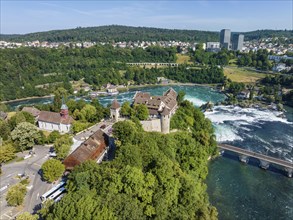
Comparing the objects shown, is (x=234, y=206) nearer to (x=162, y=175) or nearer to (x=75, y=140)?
(x=162, y=175)

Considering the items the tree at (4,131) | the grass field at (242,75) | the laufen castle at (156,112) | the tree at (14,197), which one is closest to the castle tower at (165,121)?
the laufen castle at (156,112)

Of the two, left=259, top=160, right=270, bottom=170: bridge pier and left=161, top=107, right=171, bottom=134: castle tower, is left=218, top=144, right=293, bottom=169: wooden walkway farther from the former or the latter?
left=161, top=107, right=171, bottom=134: castle tower

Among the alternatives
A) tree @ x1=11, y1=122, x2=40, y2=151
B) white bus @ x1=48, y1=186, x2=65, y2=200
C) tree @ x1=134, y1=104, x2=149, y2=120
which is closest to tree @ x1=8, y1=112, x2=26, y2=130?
tree @ x1=11, y1=122, x2=40, y2=151

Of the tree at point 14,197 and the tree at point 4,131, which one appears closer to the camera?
the tree at point 14,197

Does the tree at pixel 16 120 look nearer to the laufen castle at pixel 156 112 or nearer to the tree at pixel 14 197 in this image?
the laufen castle at pixel 156 112

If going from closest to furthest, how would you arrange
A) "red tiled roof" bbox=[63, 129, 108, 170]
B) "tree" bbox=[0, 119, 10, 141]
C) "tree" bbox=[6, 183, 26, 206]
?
"tree" bbox=[6, 183, 26, 206]
"red tiled roof" bbox=[63, 129, 108, 170]
"tree" bbox=[0, 119, 10, 141]

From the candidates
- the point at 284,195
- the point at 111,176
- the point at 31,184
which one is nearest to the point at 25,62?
the point at 31,184

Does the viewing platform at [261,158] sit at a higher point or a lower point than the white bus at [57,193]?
lower

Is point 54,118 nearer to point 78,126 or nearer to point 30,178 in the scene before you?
point 78,126
